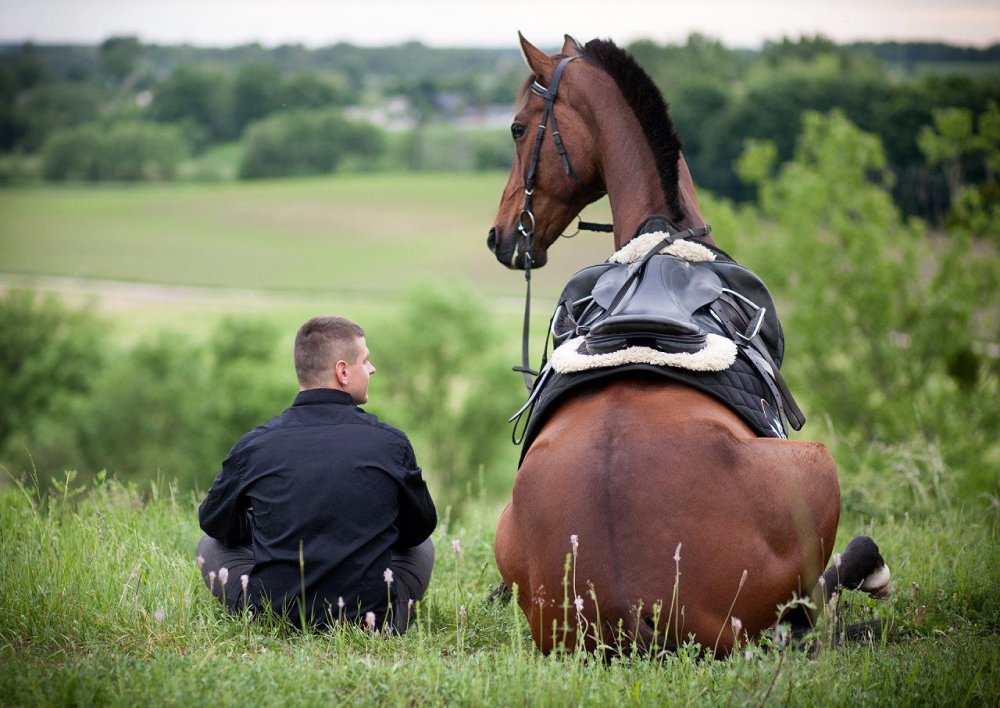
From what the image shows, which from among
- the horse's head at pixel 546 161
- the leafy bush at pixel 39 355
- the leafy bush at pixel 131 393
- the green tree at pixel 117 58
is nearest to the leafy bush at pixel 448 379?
the leafy bush at pixel 131 393

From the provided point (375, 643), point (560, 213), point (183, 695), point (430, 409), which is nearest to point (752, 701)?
Answer: point (375, 643)

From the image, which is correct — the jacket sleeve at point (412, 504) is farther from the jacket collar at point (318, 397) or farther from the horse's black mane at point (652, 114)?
the horse's black mane at point (652, 114)

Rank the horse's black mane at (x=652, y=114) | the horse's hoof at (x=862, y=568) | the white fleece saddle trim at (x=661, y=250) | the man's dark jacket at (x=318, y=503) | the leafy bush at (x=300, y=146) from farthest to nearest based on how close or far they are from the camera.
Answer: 1. the leafy bush at (x=300, y=146)
2. the horse's black mane at (x=652, y=114)
3. the white fleece saddle trim at (x=661, y=250)
4. the man's dark jacket at (x=318, y=503)
5. the horse's hoof at (x=862, y=568)

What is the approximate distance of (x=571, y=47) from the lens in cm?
554

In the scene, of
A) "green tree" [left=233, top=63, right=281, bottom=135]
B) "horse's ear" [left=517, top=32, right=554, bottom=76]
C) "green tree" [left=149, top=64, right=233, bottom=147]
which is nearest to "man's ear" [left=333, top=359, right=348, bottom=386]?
"horse's ear" [left=517, top=32, right=554, bottom=76]

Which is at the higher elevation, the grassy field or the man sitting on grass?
the man sitting on grass

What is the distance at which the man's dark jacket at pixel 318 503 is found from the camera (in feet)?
14.2

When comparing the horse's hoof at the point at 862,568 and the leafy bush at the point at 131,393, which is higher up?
the horse's hoof at the point at 862,568

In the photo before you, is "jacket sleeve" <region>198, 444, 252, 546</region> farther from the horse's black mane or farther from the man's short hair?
the horse's black mane

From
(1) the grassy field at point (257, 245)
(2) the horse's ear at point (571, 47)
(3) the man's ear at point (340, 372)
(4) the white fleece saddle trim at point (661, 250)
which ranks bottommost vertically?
(1) the grassy field at point (257, 245)

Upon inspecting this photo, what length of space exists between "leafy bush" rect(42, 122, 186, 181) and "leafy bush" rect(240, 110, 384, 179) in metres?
7.09

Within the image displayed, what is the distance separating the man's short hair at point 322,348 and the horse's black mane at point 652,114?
1.73 m

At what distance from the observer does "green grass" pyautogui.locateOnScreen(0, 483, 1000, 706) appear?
11.1 ft

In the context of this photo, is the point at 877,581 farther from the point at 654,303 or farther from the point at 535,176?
the point at 535,176
